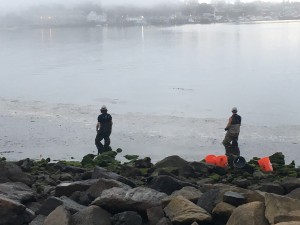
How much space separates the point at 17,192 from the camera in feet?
24.7

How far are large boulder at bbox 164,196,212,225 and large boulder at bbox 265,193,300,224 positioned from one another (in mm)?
726

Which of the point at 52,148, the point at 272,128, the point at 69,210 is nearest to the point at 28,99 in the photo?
the point at 52,148

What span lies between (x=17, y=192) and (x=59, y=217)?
1382 millimetres

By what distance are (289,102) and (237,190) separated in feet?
55.0

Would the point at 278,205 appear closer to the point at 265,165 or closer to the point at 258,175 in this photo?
the point at 258,175

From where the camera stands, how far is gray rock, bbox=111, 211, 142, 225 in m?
6.34

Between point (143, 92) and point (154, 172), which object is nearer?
point (154, 172)

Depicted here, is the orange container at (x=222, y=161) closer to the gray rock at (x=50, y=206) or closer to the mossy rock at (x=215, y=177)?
the mossy rock at (x=215, y=177)

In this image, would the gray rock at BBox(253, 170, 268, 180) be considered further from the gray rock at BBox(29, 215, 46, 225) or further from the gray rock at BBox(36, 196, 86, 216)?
the gray rock at BBox(29, 215, 46, 225)

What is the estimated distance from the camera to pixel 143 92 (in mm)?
27078

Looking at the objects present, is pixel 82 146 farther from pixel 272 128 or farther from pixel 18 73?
pixel 18 73

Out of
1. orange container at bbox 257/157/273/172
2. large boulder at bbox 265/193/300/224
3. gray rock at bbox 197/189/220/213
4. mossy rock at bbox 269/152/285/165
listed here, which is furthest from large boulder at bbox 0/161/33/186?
mossy rock at bbox 269/152/285/165

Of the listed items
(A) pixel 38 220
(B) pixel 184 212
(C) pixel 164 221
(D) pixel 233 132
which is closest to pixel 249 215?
(B) pixel 184 212

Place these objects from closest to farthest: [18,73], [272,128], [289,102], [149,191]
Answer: [149,191] < [272,128] < [289,102] < [18,73]
